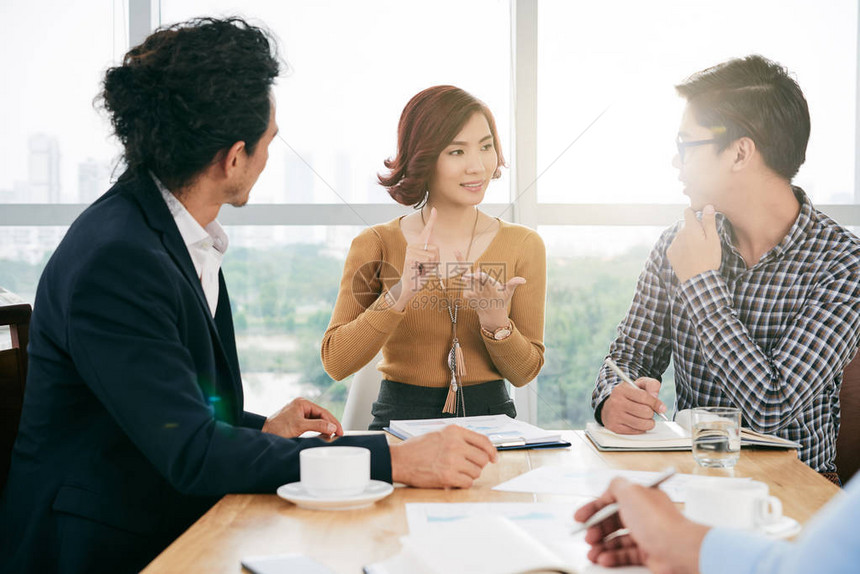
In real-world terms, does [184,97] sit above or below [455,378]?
above

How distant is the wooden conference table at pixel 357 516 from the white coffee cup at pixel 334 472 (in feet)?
0.10

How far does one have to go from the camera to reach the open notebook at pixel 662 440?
136 centimetres

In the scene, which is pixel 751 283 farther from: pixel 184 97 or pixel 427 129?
pixel 184 97

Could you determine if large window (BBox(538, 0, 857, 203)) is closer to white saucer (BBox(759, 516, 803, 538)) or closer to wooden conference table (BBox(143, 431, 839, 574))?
wooden conference table (BBox(143, 431, 839, 574))

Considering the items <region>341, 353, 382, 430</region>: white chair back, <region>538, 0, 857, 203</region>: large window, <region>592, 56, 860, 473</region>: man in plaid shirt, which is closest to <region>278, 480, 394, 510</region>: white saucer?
<region>592, 56, 860, 473</region>: man in plaid shirt

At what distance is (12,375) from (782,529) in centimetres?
126

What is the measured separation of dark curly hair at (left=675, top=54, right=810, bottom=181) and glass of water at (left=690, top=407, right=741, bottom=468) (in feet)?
2.56

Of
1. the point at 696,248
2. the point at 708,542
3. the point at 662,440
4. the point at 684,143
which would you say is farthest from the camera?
the point at 684,143

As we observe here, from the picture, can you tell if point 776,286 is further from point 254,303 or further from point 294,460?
point 254,303

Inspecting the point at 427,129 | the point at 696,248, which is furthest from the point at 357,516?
the point at 427,129

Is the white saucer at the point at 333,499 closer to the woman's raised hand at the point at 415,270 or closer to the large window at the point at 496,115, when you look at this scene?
the woman's raised hand at the point at 415,270

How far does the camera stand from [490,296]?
6.14ft

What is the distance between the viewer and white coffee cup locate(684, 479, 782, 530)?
0.83 meters

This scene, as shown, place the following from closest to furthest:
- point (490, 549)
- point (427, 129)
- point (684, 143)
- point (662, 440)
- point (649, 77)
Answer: point (490, 549)
point (662, 440)
point (684, 143)
point (427, 129)
point (649, 77)
